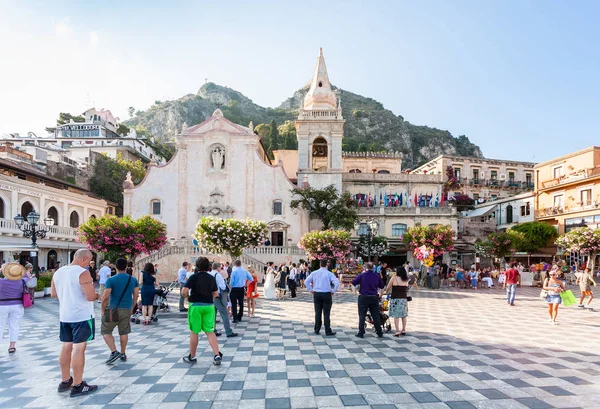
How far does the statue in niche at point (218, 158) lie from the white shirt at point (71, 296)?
3048 cm

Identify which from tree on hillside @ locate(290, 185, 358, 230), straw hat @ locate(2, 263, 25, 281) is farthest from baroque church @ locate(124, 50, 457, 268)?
straw hat @ locate(2, 263, 25, 281)

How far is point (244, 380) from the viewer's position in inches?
260

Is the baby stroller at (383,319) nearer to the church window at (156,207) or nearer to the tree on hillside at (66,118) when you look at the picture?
the church window at (156,207)

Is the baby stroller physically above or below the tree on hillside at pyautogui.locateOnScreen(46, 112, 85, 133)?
below

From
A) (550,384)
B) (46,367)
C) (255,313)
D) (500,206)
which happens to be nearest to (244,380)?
(46,367)

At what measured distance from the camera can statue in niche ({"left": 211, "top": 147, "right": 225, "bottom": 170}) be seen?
35.9m

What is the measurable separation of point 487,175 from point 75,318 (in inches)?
2198

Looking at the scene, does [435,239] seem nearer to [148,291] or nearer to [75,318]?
[148,291]

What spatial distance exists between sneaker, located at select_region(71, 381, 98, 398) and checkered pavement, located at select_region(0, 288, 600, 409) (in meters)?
0.11

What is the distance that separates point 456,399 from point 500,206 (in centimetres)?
4565

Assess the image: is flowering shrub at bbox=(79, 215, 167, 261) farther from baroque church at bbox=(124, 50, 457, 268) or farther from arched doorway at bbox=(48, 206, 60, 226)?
arched doorway at bbox=(48, 206, 60, 226)

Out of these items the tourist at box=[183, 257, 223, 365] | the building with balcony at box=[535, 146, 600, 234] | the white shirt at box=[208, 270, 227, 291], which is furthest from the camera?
the building with balcony at box=[535, 146, 600, 234]

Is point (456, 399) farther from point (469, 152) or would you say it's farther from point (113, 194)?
point (469, 152)

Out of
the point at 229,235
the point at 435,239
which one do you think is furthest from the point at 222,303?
the point at 435,239
